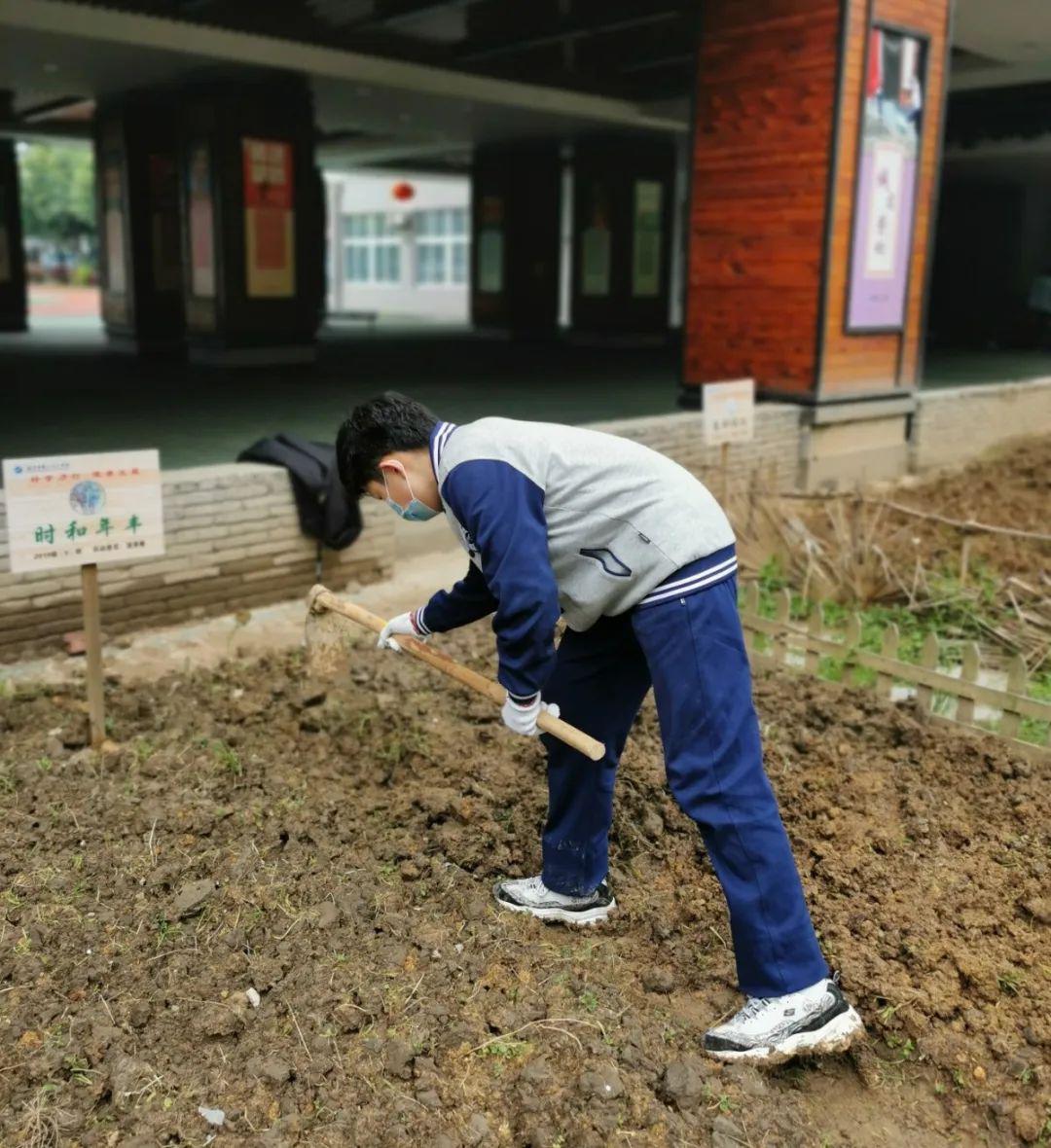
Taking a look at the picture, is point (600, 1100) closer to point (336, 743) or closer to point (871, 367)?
point (336, 743)

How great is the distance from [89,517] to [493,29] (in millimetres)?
10635

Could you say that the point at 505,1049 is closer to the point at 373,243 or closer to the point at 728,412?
the point at 728,412

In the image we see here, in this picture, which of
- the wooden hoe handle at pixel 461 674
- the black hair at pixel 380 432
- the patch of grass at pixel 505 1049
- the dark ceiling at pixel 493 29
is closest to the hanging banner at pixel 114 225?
the dark ceiling at pixel 493 29

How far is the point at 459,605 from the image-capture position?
3.11 meters

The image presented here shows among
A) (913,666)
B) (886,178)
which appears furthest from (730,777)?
(886,178)

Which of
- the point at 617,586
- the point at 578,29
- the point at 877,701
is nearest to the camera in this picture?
the point at 617,586

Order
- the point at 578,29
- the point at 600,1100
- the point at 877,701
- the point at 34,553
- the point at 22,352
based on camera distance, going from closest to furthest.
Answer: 1. the point at 600,1100
2. the point at 34,553
3. the point at 877,701
4. the point at 578,29
5. the point at 22,352

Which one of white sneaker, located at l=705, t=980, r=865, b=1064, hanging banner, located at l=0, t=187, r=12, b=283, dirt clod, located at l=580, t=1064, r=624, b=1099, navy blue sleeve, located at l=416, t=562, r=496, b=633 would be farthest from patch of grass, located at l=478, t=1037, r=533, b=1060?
hanging banner, located at l=0, t=187, r=12, b=283

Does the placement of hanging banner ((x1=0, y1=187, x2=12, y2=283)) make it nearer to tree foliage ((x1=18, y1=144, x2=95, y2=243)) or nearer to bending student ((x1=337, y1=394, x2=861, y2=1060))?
bending student ((x1=337, y1=394, x2=861, y2=1060))

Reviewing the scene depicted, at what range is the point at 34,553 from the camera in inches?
158

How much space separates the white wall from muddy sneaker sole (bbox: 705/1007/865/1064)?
27.3 m

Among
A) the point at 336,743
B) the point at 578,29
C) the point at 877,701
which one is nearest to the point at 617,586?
the point at 336,743

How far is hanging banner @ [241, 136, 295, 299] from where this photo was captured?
13.7 metres

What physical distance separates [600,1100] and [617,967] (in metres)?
0.53
